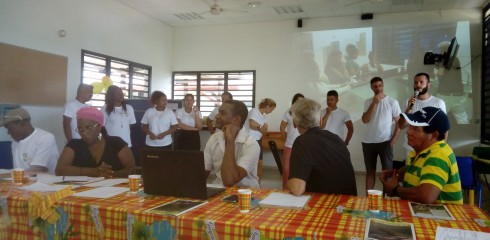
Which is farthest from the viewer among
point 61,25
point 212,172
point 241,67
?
point 241,67

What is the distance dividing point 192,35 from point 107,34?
7.43 feet

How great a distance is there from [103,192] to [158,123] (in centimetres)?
343

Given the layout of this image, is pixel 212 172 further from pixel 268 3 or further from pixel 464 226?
pixel 268 3

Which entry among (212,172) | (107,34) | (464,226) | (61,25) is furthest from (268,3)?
(464,226)

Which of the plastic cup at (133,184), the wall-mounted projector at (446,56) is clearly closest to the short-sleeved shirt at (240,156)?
the plastic cup at (133,184)

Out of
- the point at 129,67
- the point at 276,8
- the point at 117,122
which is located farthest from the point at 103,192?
the point at 276,8

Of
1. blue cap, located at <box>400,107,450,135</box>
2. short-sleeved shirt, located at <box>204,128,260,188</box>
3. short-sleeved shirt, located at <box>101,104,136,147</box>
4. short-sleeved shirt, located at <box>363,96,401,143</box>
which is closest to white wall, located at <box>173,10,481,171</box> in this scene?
short-sleeved shirt, located at <box>363,96,401,143</box>

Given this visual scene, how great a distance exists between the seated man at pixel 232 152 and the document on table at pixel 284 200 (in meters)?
0.41

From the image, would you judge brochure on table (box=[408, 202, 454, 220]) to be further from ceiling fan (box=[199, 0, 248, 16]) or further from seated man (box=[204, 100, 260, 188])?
ceiling fan (box=[199, 0, 248, 16])

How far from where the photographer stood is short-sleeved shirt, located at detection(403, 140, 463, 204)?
5.66 feet

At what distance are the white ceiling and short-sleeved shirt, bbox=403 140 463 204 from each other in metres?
4.91

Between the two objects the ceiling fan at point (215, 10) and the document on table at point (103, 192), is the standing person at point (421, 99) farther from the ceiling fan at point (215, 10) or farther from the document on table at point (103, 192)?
the ceiling fan at point (215, 10)

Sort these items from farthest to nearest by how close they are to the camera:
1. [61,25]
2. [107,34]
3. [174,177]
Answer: [107,34]
[61,25]
[174,177]

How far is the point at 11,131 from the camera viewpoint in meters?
2.71
